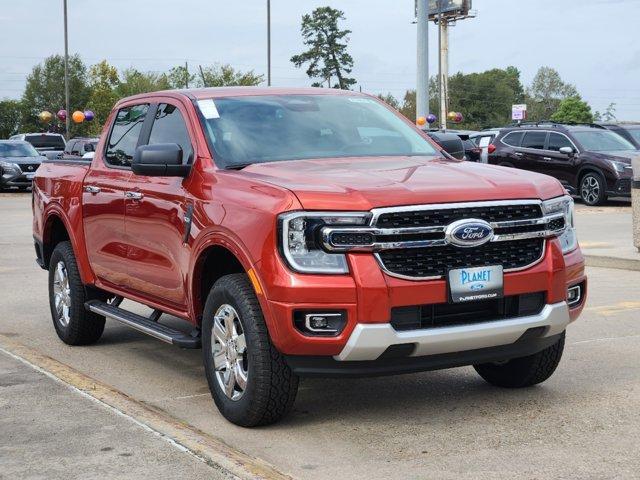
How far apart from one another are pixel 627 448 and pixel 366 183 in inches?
69.2

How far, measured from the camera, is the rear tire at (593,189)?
23.1 meters

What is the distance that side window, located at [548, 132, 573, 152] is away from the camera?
24312 mm

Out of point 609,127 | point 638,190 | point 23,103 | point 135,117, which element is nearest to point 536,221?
point 135,117

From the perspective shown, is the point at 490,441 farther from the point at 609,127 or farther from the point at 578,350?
the point at 609,127

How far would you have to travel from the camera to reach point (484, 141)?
2791 centimetres

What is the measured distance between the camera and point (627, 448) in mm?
5113

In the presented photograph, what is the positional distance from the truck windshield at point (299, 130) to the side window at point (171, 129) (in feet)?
0.61

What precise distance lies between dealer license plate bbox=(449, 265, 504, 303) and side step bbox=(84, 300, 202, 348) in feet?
5.15

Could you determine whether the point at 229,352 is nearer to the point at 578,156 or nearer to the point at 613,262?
the point at 613,262

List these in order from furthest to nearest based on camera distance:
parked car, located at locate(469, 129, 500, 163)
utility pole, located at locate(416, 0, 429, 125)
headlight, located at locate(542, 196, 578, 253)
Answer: utility pole, located at locate(416, 0, 429, 125) → parked car, located at locate(469, 129, 500, 163) → headlight, located at locate(542, 196, 578, 253)

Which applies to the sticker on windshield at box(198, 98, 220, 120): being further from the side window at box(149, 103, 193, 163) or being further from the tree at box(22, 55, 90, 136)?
the tree at box(22, 55, 90, 136)

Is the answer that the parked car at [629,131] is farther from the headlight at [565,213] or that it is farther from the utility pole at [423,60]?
the headlight at [565,213]

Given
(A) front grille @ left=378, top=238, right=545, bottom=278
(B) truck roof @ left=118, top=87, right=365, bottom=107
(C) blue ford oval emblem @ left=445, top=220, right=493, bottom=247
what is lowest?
(A) front grille @ left=378, top=238, right=545, bottom=278

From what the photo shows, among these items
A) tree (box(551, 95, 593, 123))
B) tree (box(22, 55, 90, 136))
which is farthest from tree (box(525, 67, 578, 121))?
tree (box(22, 55, 90, 136))
